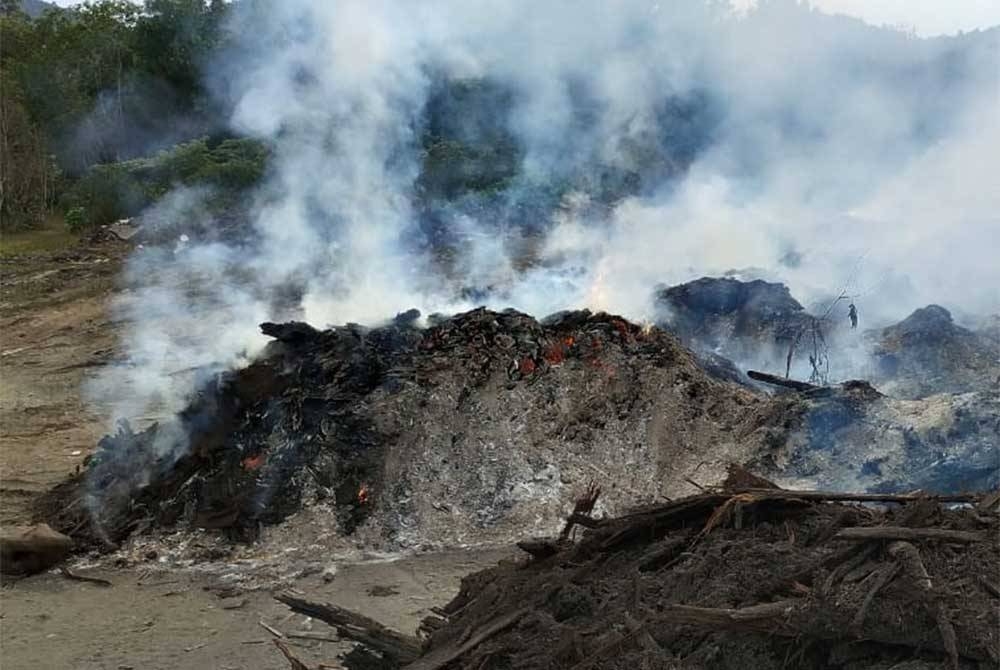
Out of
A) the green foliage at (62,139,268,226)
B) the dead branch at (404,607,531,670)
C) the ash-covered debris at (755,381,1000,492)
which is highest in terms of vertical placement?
the green foliage at (62,139,268,226)

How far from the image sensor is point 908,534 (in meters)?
3.62

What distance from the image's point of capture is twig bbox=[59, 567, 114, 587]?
7.26 meters

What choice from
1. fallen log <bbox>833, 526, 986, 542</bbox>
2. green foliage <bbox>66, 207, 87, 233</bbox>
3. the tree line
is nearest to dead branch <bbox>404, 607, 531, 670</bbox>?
fallen log <bbox>833, 526, 986, 542</bbox>

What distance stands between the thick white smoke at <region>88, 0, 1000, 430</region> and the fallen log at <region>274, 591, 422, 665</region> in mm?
4976

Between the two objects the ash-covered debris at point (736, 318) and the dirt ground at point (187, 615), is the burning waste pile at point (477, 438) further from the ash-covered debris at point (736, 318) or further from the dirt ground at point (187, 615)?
the ash-covered debris at point (736, 318)

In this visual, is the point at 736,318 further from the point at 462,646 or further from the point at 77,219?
the point at 77,219

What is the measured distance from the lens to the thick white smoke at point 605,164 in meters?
12.8

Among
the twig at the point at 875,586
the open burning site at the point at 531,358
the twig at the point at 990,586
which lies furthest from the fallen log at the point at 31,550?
the twig at the point at 990,586

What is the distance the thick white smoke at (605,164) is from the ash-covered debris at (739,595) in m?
5.85

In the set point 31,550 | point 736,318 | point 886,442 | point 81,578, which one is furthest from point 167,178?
point 886,442

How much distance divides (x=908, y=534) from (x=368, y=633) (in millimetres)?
2953

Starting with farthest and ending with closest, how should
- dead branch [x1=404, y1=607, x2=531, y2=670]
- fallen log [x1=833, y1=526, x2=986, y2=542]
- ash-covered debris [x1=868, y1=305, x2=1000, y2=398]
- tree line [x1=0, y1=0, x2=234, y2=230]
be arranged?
tree line [x1=0, y1=0, x2=234, y2=230], ash-covered debris [x1=868, y1=305, x2=1000, y2=398], dead branch [x1=404, y1=607, x2=531, y2=670], fallen log [x1=833, y1=526, x2=986, y2=542]

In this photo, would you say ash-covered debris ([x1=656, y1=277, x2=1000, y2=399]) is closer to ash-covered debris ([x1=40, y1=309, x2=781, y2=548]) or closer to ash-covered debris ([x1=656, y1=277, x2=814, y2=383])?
ash-covered debris ([x1=656, y1=277, x2=814, y2=383])

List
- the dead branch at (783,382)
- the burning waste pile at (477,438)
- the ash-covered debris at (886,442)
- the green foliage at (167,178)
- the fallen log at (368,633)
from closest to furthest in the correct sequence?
the fallen log at (368,633)
the ash-covered debris at (886,442)
the burning waste pile at (477,438)
the dead branch at (783,382)
the green foliage at (167,178)
